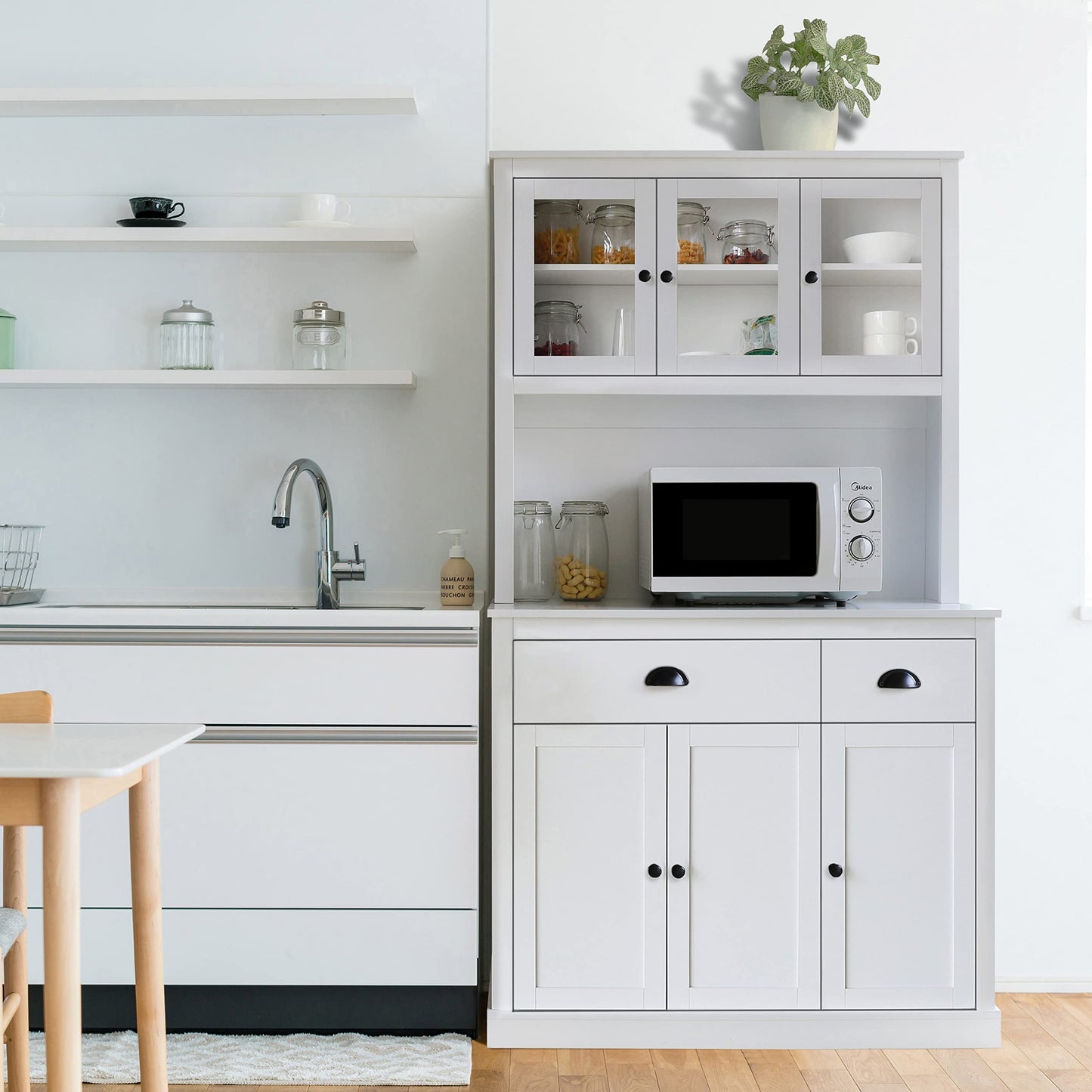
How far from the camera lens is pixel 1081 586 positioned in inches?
107

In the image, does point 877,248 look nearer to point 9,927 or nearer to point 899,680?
point 899,680

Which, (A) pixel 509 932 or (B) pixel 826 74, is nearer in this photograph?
(A) pixel 509 932

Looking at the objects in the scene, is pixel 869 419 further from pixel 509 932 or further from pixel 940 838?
pixel 509 932

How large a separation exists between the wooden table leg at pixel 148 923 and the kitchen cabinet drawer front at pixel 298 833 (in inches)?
26.5

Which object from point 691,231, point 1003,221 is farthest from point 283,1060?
point 1003,221

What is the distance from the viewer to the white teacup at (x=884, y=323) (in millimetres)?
2424

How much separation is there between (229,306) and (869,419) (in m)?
1.71

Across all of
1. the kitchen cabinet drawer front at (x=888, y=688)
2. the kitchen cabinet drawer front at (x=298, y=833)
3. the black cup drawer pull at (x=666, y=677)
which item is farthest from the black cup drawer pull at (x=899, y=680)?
the kitchen cabinet drawer front at (x=298, y=833)

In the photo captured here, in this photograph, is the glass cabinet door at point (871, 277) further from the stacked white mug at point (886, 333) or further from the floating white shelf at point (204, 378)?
the floating white shelf at point (204, 378)

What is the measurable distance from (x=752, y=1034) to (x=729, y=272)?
1726 mm

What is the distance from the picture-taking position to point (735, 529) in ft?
7.87

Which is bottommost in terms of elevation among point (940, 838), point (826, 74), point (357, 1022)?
point (357, 1022)

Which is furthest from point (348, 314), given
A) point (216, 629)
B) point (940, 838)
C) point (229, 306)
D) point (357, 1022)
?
point (940, 838)

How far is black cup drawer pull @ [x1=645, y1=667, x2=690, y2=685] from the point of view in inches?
88.1
